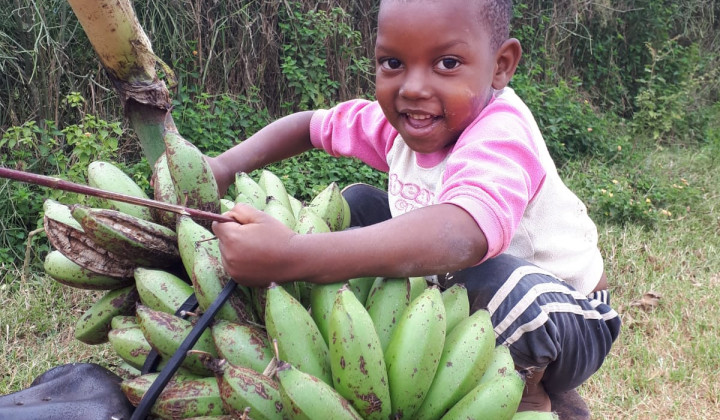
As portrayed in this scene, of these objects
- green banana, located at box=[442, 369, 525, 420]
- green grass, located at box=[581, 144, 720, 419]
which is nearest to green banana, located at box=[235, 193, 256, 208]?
green banana, located at box=[442, 369, 525, 420]

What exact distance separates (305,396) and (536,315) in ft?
2.38

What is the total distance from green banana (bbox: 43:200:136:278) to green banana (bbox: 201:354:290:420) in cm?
45

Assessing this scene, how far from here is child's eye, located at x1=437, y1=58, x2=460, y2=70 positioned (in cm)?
167

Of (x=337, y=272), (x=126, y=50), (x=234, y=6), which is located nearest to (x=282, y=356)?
(x=337, y=272)

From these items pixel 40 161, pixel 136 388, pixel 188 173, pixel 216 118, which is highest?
pixel 188 173

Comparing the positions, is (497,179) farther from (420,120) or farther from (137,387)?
(137,387)

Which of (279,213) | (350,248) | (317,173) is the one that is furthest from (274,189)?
(317,173)

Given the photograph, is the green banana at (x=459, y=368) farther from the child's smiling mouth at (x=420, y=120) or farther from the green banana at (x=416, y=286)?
the child's smiling mouth at (x=420, y=120)

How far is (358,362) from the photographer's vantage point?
1.17 meters

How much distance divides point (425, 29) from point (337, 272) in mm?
657

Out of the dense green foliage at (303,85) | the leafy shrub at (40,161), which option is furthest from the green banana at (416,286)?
the dense green foliage at (303,85)

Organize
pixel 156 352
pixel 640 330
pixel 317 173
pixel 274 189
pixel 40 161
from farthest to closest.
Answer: pixel 317 173 < pixel 40 161 < pixel 640 330 < pixel 274 189 < pixel 156 352

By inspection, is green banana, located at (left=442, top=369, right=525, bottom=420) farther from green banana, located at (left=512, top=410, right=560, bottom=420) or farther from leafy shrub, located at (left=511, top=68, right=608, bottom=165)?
leafy shrub, located at (left=511, top=68, right=608, bottom=165)

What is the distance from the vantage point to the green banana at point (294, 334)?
1220mm
